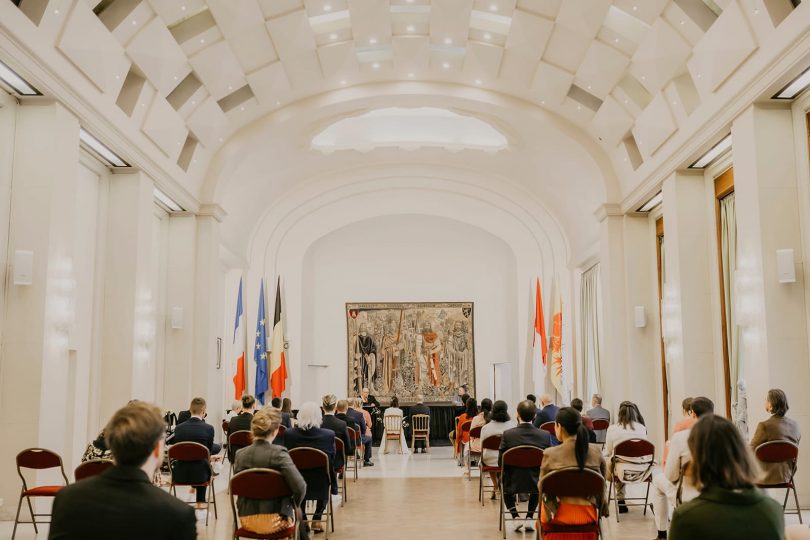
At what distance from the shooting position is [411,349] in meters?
19.9

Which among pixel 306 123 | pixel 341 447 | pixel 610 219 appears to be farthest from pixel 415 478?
pixel 306 123

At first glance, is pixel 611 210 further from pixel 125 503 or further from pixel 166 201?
pixel 125 503

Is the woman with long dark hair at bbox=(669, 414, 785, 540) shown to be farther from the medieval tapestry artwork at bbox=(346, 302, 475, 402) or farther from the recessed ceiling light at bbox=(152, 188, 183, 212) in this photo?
the medieval tapestry artwork at bbox=(346, 302, 475, 402)

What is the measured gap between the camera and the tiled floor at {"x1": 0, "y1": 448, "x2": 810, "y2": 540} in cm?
705

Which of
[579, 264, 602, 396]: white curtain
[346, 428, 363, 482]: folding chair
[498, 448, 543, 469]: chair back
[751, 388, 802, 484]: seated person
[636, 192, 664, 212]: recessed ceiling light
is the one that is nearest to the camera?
[751, 388, 802, 484]: seated person

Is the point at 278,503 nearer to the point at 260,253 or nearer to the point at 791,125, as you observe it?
the point at 791,125

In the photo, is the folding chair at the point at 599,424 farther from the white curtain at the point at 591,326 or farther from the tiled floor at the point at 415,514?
the white curtain at the point at 591,326

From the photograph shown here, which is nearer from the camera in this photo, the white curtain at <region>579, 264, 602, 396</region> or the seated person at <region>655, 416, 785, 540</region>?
the seated person at <region>655, 416, 785, 540</region>

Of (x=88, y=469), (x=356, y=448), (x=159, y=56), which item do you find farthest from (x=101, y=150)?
(x=356, y=448)

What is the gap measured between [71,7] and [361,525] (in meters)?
5.84

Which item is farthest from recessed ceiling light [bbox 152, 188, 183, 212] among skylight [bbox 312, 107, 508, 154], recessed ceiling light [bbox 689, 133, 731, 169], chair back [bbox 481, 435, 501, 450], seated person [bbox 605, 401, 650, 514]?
recessed ceiling light [bbox 689, 133, 731, 169]

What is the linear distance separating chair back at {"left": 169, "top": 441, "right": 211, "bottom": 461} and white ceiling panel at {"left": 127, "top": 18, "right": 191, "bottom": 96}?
4.62 m

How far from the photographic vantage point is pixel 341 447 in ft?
27.7

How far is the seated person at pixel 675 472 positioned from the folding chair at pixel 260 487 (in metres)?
2.64
